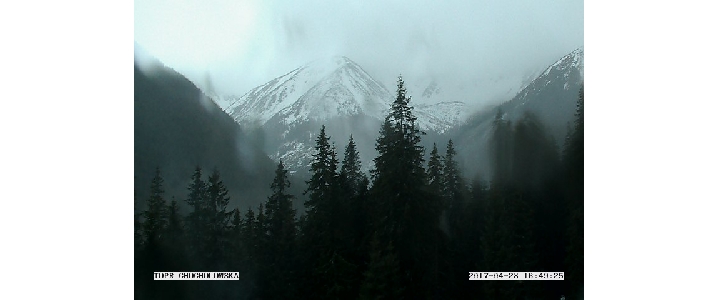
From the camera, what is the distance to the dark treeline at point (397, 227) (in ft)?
17.1

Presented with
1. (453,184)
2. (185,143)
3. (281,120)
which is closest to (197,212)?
(185,143)

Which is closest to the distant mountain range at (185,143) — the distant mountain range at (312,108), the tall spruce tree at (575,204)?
the distant mountain range at (312,108)

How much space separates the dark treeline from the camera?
17.1ft

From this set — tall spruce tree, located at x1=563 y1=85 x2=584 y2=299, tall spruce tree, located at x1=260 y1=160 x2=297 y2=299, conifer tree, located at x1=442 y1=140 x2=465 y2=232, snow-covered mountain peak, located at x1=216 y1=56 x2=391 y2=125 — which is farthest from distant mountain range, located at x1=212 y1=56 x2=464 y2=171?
tall spruce tree, located at x1=563 y1=85 x2=584 y2=299

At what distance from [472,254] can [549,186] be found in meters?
0.82

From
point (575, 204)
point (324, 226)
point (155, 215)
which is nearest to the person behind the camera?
point (575, 204)

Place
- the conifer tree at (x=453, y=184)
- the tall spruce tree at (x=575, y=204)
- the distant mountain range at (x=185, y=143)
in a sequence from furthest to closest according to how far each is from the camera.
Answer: the distant mountain range at (x=185, y=143), the conifer tree at (x=453, y=184), the tall spruce tree at (x=575, y=204)

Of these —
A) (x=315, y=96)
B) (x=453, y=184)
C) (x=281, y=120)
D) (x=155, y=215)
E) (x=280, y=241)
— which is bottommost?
(x=280, y=241)

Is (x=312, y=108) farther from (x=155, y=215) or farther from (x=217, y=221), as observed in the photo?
(x=155, y=215)

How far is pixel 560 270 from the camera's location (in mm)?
5195

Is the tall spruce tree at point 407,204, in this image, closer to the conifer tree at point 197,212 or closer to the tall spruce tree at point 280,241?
the tall spruce tree at point 280,241

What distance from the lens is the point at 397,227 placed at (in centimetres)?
525
